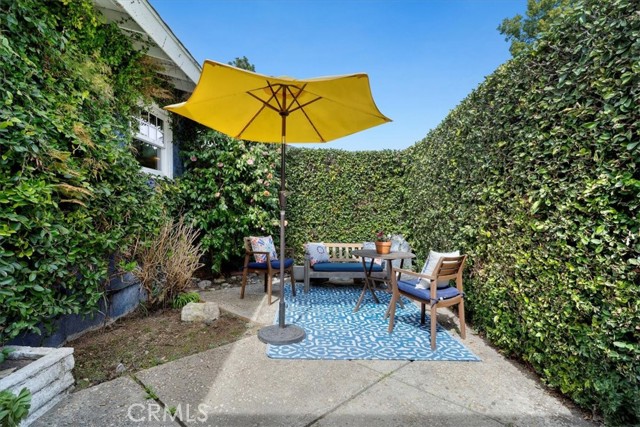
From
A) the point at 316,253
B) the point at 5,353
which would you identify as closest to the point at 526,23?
the point at 316,253

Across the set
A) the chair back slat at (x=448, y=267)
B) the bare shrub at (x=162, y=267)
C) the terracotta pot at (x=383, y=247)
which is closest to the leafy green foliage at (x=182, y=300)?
A: the bare shrub at (x=162, y=267)

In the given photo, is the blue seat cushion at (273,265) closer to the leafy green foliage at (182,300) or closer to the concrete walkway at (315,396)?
the leafy green foliage at (182,300)

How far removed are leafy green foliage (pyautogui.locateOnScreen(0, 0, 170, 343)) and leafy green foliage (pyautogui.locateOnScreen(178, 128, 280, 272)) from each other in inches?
75.3

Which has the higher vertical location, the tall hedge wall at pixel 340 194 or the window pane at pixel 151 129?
the window pane at pixel 151 129

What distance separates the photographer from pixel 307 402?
6.88ft

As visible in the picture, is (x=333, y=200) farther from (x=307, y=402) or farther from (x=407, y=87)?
(x=307, y=402)

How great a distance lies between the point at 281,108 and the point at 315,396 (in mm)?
2556

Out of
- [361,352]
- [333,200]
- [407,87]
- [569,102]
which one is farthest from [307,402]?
[407,87]

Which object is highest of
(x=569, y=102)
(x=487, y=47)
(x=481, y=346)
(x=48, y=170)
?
(x=487, y=47)

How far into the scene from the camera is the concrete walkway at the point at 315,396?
1917mm

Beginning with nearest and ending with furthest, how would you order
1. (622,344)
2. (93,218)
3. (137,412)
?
(622,344)
(137,412)
(93,218)

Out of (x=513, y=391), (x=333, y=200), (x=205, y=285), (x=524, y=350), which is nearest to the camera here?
(x=513, y=391)

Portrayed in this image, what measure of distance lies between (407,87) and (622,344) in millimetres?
6922

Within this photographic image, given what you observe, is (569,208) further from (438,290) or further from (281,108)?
(281,108)
